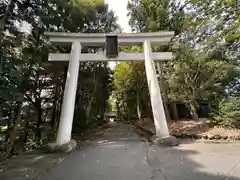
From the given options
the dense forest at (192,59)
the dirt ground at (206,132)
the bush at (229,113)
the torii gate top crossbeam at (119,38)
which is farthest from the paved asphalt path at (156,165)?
the torii gate top crossbeam at (119,38)

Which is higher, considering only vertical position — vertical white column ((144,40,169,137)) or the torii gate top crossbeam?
the torii gate top crossbeam

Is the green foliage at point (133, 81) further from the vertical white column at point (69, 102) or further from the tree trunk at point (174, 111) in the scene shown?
the vertical white column at point (69, 102)

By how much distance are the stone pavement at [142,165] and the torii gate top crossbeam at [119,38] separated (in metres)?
4.47

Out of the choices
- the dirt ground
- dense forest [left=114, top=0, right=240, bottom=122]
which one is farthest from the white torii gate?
dense forest [left=114, top=0, right=240, bottom=122]

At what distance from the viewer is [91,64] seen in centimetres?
1598

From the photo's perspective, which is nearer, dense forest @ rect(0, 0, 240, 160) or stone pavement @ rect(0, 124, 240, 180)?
stone pavement @ rect(0, 124, 240, 180)

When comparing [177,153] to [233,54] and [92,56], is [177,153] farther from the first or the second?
[233,54]

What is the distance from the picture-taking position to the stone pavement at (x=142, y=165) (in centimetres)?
434

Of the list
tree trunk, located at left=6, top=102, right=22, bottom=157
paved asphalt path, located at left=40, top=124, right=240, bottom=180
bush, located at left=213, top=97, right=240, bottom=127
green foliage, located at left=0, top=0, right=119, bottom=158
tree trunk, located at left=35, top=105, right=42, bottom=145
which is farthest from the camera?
tree trunk, located at left=35, top=105, right=42, bottom=145

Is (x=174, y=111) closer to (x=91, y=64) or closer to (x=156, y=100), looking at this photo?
(x=156, y=100)

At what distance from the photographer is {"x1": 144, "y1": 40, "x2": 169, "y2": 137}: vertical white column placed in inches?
318

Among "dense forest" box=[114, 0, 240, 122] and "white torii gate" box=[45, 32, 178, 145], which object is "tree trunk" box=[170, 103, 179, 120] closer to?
"dense forest" box=[114, 0, 240, 122]

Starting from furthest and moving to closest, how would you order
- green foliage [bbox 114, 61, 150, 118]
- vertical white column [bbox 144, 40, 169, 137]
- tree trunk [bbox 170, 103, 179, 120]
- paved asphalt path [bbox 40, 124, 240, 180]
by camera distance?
1. green foliage [bbox 114, 61, 150, 118]
2. tree trunk [bbox 170, 103, 179, 120]
3. vertical white column [bbox 144, 40, 169, 137]
4. paved asphalt path [bbox 40, 124, 240, 180]

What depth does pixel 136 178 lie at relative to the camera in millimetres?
4195
